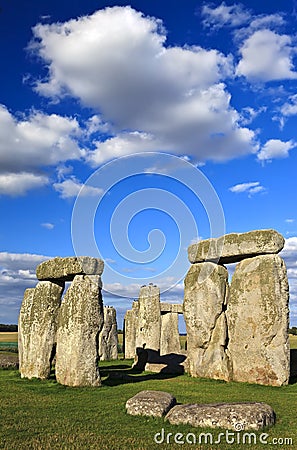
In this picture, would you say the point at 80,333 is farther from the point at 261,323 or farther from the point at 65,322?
the point at 261,323

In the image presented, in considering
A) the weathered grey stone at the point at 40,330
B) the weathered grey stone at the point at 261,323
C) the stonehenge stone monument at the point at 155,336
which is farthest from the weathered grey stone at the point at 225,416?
the stonehenge stone monument at the point at 155,336

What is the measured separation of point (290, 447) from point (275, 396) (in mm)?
5529

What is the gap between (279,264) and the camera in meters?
16.0

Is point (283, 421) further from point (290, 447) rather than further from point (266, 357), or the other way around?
point (266, 357)

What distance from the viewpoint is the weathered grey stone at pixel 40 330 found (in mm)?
15352

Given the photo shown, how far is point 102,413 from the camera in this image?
388 inches

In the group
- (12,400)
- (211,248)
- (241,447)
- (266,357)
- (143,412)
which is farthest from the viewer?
(211,248)

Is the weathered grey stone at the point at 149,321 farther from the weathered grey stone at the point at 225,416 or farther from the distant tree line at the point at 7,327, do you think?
the distant tree line at the point at 7,327

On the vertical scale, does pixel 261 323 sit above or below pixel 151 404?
above

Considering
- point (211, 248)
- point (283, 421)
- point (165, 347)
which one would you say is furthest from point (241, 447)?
point (165, 347)

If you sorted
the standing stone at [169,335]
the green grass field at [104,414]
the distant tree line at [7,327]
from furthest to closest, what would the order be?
the distant tree line at [7,327] < the standing stone at [169,335] < the green grass field at [104,414]

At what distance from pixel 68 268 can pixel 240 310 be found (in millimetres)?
5933

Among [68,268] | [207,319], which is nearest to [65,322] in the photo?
[68,268]

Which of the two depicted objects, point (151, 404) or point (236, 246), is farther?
point (236, 246)
